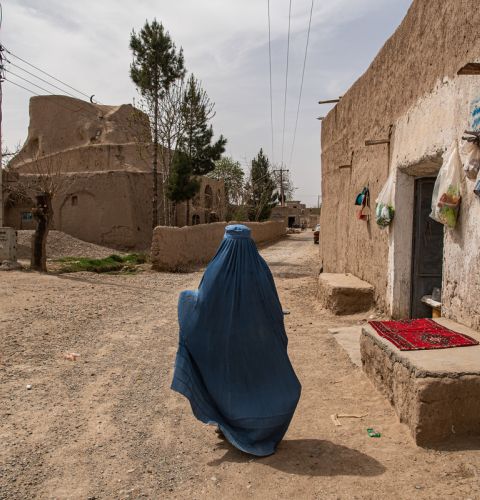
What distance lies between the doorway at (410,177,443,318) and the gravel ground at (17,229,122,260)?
12044mm

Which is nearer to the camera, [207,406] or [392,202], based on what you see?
[207,406]

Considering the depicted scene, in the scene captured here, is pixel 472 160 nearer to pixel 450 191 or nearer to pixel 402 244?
pixel 450 191

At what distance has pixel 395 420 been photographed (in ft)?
9.82

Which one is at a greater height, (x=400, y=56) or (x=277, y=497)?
(x=400, y=56)

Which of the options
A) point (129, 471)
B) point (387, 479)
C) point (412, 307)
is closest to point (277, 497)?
point (387, 479)

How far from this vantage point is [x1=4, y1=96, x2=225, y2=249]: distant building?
19.1 meters

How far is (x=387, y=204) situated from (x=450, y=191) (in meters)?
1.73

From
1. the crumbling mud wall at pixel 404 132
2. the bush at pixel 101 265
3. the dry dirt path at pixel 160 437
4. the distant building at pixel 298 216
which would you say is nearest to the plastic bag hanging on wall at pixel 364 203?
the crumbling mud wall at pixel 404 132

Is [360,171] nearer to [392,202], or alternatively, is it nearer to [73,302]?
[392,202]

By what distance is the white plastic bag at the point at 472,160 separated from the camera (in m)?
3.46

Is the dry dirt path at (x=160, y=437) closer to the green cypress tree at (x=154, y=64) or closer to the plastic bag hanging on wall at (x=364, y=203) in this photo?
the plastic bag hanging on wall at (x=364, y=203)

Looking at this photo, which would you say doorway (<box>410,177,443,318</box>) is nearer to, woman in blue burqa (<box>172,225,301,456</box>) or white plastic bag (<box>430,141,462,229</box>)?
white plastic bag (<box>430,141,462,229</box>)

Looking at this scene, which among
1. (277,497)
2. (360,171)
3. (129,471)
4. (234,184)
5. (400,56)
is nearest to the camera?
(277,497)

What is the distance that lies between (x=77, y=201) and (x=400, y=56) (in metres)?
16.5
